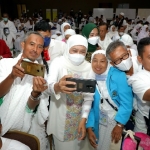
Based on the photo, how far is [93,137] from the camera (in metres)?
1.61

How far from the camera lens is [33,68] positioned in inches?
46.1

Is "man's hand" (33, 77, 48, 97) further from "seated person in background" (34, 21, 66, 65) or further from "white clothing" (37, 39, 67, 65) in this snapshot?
"white clothing" (37, 39, 67, 65)

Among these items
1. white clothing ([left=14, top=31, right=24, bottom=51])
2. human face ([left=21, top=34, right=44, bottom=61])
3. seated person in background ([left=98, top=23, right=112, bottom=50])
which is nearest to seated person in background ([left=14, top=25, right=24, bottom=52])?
white clothing ([left=14, top=31, right=24, bottom=51])

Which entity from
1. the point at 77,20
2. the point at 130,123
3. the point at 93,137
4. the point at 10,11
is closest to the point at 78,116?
the point at 93,137

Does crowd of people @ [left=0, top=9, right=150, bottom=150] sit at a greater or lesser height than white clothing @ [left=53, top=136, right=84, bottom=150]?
greater

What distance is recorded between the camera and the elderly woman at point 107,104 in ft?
4.79

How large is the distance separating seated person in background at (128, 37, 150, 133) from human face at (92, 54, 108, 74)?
279 mm

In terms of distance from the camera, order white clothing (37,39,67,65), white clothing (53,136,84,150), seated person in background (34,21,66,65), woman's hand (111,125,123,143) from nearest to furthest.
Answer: woman's hand (111,125,123,143) < white clothing (53,136,84,150) < seated person in background (34,21,66,65) < white clothing (37,39,67,65)

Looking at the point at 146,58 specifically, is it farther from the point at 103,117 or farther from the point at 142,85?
the point at 103,117

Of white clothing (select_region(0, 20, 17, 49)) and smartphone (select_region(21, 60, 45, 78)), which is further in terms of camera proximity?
white clothing (select_region(0, 20, 17, 49))

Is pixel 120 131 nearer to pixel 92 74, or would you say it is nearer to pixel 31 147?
pixel 92 74

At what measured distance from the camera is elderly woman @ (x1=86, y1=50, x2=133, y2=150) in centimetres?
146

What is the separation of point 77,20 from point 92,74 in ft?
38.4

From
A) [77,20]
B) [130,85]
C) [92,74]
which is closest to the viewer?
[130,85]
